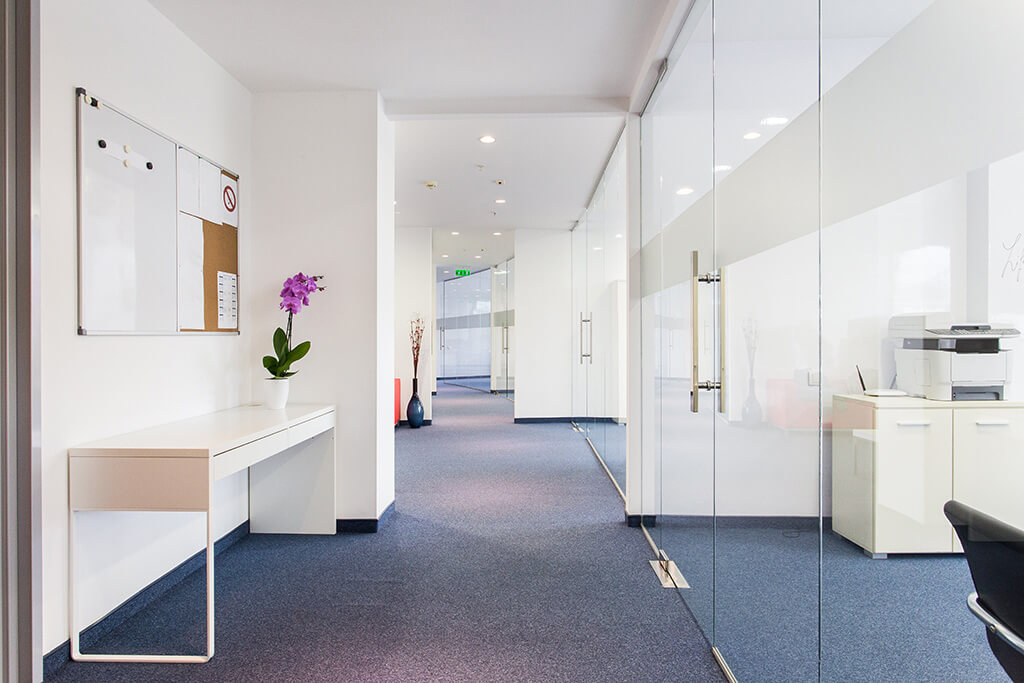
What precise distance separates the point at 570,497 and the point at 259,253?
2675mm

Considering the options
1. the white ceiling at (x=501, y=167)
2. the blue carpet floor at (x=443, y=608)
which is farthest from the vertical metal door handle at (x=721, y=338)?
the white ceiling at (x=501, y=167)

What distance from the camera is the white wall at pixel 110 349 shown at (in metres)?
2.12

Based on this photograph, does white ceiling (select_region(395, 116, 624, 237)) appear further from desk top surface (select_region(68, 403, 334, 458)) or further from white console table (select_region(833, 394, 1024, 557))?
white console table (select_region(833, 394, 1024, 557))

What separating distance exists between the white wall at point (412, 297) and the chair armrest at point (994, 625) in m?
7.50

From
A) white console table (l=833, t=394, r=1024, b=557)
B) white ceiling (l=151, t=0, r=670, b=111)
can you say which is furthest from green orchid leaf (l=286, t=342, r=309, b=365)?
white console table (l=833, t=394, r=1024, b=557)

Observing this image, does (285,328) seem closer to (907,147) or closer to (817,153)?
(817,153)

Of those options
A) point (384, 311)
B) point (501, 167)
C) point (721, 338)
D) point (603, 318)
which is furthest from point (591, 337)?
point (721, 338)

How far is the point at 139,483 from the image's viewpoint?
219cm

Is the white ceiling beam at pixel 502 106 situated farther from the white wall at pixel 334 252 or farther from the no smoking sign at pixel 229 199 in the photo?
the no smoking sign at pixel 229 199

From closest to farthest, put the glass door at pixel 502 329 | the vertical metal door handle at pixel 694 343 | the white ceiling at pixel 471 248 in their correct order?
1. the vertical metal door handle at pixel 694 343
2. the white ceiling at pixel 471 248
3. the glass door at pixel 502 329

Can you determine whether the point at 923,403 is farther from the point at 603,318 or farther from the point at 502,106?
the point at 603,318

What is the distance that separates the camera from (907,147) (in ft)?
3.43

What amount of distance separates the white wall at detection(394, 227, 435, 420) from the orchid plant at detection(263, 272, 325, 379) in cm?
467

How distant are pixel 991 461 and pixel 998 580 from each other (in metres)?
0.16
